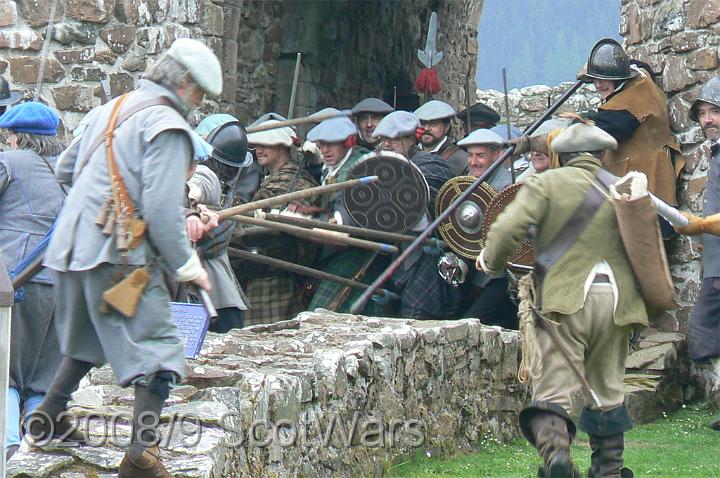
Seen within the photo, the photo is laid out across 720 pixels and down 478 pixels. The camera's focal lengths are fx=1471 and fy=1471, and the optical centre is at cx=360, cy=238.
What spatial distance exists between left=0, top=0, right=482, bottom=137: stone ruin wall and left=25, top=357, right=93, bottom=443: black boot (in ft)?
16.7

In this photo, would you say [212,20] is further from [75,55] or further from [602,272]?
[602,272]

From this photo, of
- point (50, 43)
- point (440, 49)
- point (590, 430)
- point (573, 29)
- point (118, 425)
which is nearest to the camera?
point (118, 425)

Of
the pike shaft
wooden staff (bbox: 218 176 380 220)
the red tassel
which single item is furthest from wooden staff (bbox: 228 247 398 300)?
the red tassel

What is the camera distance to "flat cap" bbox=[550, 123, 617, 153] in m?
6.04

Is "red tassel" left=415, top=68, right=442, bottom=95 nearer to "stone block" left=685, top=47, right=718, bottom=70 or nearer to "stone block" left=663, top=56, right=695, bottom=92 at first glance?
"stone block" left=663, top=56, right=695, bottom=92

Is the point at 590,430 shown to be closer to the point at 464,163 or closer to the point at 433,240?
the point at 433,240

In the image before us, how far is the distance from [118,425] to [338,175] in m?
4.38

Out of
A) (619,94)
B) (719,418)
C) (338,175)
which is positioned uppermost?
(619,94)

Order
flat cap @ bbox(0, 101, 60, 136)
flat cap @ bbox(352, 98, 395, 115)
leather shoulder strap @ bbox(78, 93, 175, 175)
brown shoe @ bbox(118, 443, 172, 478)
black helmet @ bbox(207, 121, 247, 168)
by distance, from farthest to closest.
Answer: flat cap @ bbox(352, 98, 395, 115) < black helmet @ bbox(207, 121, 247, 168) < flat cap @ bbox(0, 101, 60, 136) < leather shoulder strap @ bbox(78, 93, 175, 175) < brown shoe @ bbox(118, 443, 172, 478)

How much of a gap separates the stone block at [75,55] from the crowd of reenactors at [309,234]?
1.24 m

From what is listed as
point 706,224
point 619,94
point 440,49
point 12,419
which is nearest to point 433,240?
point 619,94

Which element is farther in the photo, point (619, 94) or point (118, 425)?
point (619, 94)

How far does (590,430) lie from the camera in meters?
6.10

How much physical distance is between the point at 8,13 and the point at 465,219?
3443mm
